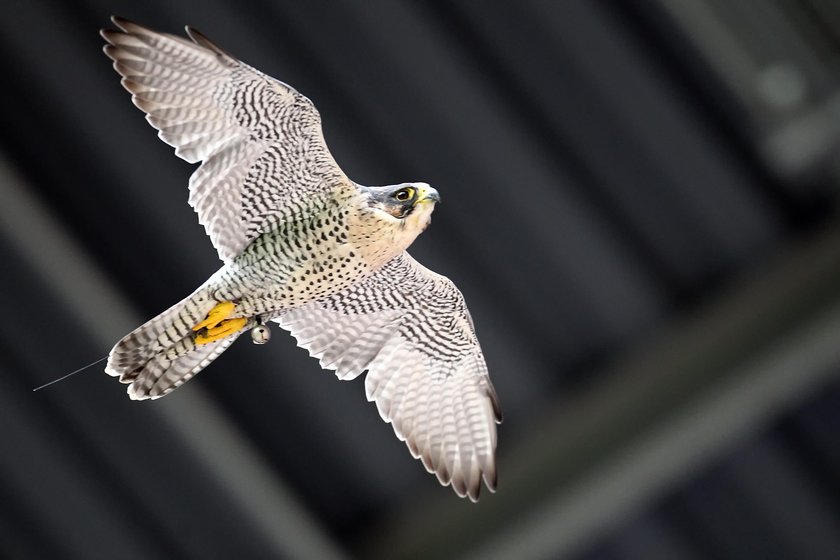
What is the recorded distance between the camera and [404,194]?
3590mm

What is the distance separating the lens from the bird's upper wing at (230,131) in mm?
3533

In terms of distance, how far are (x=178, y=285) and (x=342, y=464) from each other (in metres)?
1.22

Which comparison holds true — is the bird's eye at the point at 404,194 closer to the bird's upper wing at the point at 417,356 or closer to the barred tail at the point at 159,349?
the bird's upper wing at the point at 417,356

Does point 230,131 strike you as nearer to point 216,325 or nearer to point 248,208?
point 248,208

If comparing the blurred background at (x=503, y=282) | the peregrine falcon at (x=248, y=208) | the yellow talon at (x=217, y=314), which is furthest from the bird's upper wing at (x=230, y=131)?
the blurred background at (x=503, y=282)

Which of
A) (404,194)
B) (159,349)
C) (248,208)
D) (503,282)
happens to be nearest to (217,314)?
(159,349)

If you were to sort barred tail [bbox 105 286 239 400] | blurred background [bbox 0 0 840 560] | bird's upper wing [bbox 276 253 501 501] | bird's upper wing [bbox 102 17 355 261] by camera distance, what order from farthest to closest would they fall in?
blurred background [bbox 0 0 840 560] → bird's upper wing [bbox 276 253 501 501] → barred tail [bbox 105 286 239 400] → bird's upper wing [bbox 102 17 355 261]

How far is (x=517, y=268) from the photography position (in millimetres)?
5102

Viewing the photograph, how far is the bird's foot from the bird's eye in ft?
2.38

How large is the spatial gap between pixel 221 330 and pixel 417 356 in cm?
101

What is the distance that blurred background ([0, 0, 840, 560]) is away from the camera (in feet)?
14.6

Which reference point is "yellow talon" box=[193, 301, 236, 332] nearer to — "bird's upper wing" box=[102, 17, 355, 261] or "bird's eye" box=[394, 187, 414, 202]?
"bird's upper wing" box=[102, 17, 355, 261]

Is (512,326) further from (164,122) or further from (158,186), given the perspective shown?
(164,122)

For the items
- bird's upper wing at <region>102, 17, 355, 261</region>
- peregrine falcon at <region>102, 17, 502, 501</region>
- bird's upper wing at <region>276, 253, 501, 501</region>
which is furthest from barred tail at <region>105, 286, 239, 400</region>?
bird's upper wing at <region>276, 253, 501, 501</region>
